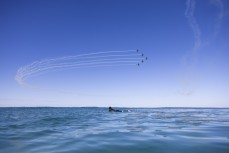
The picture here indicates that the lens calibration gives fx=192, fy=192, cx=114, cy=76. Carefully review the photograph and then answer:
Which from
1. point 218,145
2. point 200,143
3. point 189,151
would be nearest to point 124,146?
point 189,151

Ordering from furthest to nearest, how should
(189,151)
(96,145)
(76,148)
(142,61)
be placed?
(142,61) → (96,145) → (76,148) → (189,151)

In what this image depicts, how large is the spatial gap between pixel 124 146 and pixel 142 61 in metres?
14.0

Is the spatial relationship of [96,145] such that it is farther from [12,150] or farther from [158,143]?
[12,150]

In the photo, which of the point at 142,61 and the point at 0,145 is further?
the point at 142,61

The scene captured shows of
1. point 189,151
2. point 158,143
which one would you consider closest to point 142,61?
point 158,143

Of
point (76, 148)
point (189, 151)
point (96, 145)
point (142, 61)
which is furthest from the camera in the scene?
point (142, 61)

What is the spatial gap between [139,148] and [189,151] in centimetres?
259

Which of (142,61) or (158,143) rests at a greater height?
(142,61)

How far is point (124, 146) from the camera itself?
36.5 feet

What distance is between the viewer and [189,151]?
32.7 ft

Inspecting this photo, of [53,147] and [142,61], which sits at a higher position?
[142,61]

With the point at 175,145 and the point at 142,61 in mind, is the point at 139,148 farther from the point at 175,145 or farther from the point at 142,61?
the point at 142,61

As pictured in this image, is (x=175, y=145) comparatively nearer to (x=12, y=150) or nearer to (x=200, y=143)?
(x=200, y=143)

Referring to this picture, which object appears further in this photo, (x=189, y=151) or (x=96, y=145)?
(x=96, y=145)
